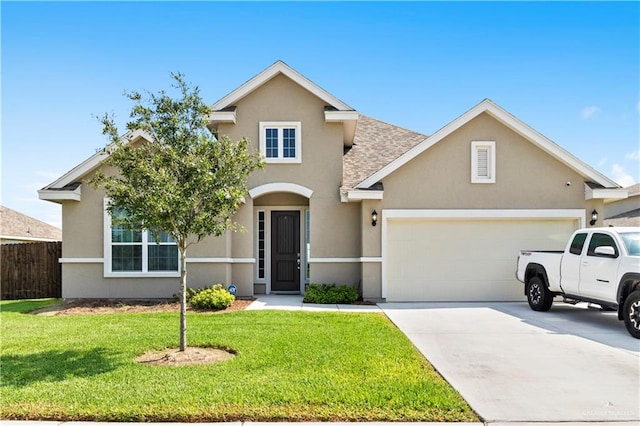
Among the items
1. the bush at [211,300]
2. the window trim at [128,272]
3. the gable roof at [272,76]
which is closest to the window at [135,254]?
the window trim at [128,272]

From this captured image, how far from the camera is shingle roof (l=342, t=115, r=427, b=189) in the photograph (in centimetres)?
1469

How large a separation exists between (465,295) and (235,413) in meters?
9.94

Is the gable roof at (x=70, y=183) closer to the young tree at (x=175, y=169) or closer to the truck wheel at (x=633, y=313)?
the young tree at (x=175, y=169)

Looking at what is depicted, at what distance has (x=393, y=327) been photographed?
929 centimetres

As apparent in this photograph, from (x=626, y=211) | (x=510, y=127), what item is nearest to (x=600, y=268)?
(x=510, y=127)

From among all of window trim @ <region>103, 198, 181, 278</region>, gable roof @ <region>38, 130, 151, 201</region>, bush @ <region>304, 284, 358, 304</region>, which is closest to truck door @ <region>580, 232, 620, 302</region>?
bush @ <region>304, 284, 358, 304</region>

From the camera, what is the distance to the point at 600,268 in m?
9.46

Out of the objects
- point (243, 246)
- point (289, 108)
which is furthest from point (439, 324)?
point (289, 108)

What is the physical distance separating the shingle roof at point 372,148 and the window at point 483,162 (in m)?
3.02

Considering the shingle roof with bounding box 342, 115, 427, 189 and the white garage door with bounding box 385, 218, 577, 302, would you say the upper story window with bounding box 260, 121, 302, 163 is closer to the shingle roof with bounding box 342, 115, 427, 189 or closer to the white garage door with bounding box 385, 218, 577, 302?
the shingle roof with bounding box 342, 115, 427, 189

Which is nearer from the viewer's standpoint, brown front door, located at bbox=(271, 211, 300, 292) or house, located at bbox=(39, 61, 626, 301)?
house, located at bbox=(39, 61, 626, 301)

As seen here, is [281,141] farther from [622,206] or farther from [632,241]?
[622,206]

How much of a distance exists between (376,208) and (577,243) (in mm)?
5177

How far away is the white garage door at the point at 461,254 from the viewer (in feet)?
43.6
